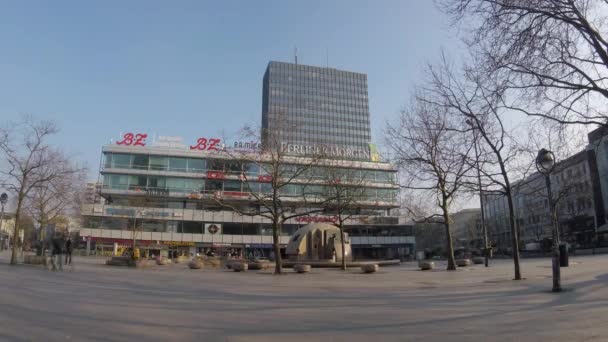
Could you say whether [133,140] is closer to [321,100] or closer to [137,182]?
[137,182]

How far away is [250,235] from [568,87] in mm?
63073

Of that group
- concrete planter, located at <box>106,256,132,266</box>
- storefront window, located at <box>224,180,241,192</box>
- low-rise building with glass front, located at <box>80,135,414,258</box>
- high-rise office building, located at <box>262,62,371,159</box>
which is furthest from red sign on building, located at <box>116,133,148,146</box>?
→ high-rise office building, located at <box>262,62,371,159</box>

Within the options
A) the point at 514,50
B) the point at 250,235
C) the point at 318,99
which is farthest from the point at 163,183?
the point at 318,99

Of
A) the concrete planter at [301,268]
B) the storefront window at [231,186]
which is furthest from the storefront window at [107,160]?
the concrete planter at [301,268]

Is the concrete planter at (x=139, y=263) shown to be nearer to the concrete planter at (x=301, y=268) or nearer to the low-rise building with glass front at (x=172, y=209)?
the concrete planter at (x=301, y=268)

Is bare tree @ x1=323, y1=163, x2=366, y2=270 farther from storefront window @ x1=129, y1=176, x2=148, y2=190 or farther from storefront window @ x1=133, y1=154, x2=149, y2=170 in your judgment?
storefront window @ x1=133, y1=154, x2=149, y2=170

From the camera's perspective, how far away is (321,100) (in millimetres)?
147000

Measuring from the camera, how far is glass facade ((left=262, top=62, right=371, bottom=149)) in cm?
14288

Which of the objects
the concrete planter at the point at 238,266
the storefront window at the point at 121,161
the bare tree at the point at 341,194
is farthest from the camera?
the storefront window at the point at 121,161

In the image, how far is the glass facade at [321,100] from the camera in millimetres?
142875

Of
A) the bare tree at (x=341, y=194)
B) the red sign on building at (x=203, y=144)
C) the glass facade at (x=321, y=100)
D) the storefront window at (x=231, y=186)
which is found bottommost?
the bare tree at (x=341, y=194)

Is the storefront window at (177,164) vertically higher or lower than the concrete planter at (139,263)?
higher

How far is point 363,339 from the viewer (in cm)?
642

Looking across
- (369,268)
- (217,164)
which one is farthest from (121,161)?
(369,268)
